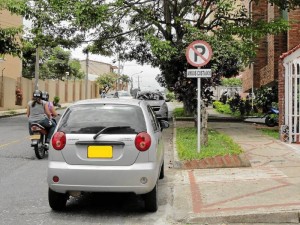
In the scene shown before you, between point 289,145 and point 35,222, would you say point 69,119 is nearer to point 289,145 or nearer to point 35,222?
point 35,222

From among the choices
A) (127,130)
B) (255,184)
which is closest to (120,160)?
(127,130)

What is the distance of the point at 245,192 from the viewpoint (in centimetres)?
689

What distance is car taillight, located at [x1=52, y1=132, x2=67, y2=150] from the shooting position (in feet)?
19.1

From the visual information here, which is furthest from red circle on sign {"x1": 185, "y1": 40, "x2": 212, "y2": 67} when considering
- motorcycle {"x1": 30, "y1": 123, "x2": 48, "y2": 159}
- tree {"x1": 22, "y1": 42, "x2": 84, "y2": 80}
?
tree {"x1": 22, "y1": 42, "x2": 84, "y2": 80}

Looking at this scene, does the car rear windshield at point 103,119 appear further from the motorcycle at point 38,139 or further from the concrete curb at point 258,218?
the motorcycle at point 38,139

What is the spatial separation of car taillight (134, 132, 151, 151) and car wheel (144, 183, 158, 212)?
0.57m

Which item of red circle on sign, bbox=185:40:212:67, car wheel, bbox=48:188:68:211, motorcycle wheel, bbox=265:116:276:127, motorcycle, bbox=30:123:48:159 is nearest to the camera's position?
car wheel, bbox=48:188:68:211

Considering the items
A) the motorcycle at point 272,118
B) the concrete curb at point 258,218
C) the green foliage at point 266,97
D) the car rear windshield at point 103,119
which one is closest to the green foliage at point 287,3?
the motorcycle at point 272,118

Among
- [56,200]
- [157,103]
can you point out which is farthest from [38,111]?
[157,103]

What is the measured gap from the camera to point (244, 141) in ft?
42.5

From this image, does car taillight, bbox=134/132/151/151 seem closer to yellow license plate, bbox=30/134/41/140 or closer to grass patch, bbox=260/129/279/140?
yellow license plate, bbox=30/134/41/140

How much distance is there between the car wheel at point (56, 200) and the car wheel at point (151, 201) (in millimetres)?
1093

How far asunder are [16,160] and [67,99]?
135ft

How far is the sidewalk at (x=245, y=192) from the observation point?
5.60m
